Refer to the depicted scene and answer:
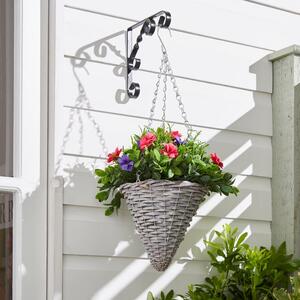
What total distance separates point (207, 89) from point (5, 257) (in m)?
1.01

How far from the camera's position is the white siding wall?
8.61 feet

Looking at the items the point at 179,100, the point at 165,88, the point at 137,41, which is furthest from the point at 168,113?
the point at 137,41

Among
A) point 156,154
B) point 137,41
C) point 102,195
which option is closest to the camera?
point 156,154

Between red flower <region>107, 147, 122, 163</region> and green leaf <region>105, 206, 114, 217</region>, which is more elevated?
red flower <region>107, 147, 122, 163</region>

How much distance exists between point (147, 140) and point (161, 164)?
0.09 meters

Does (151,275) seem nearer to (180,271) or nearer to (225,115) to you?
(180,271)

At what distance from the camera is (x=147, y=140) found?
248 cm

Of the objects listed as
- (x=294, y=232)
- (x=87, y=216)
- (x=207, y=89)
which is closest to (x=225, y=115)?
(x=207, y=89)

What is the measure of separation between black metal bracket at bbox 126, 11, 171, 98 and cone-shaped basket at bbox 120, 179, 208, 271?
0.37 m

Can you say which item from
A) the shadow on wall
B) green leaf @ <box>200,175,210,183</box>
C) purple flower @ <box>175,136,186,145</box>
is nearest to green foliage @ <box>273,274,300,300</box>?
the shadow on wall

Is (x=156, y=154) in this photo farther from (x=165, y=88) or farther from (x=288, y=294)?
(x=288, y=294)

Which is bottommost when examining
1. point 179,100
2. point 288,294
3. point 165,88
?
point 288,294

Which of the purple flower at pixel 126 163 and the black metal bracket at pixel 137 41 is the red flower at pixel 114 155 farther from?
the black metal bracket at pixel 137 41

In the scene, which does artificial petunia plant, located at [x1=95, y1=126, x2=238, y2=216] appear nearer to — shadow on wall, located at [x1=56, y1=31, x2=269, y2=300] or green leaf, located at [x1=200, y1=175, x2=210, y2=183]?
green leaf, located at [x1=200, y1=175, x2=210, y2=183]
